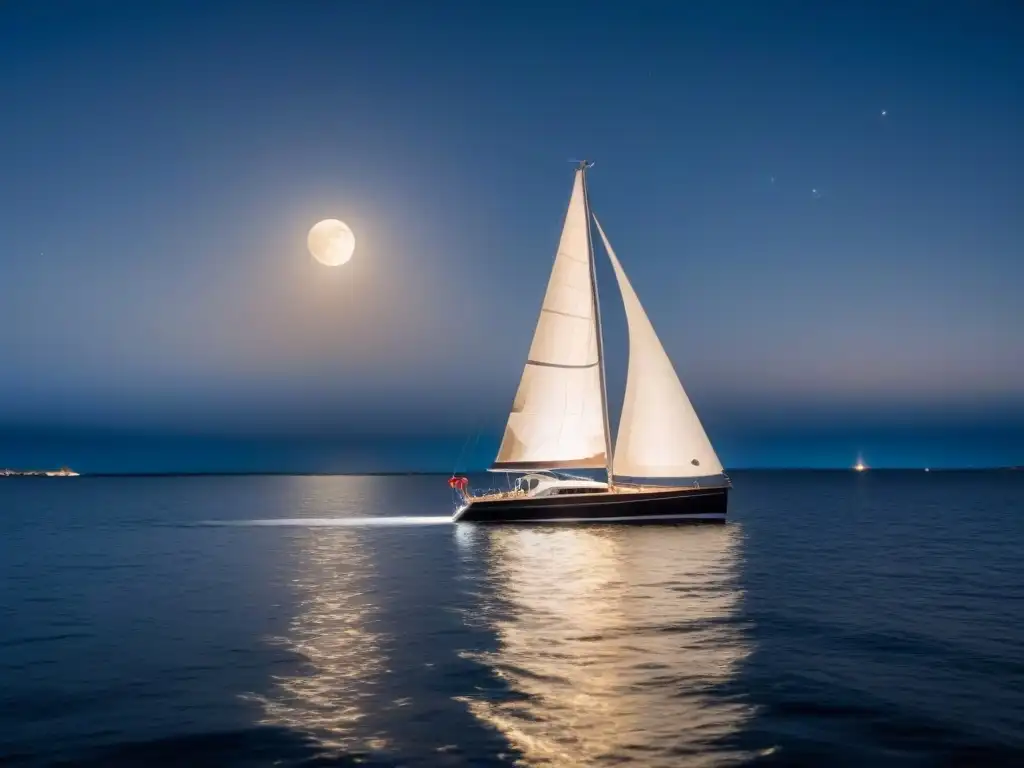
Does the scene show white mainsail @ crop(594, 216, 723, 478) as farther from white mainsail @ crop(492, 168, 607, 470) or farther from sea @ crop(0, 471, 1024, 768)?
sea @ crop(0, 471, 1024, 768)

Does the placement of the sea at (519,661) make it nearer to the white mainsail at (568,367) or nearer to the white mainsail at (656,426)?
the white mainsail at (656,426)

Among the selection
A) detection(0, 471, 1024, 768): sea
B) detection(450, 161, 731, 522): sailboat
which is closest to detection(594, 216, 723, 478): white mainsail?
detection(450, 161, 731, 522): sailboat

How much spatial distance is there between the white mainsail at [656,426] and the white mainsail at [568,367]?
179 cm

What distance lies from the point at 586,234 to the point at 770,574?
25.2 meters

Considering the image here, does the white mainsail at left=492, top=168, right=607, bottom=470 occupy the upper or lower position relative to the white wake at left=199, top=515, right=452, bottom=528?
upper

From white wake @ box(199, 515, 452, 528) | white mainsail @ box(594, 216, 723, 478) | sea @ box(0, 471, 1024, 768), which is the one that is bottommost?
white wake @ box(199, 515, 452, 528)

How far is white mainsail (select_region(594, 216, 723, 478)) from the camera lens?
49.5m

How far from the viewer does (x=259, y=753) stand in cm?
1227

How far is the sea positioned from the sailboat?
9169 millimetres

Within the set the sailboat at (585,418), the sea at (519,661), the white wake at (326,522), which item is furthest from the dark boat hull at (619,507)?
the white wake at (326,522)

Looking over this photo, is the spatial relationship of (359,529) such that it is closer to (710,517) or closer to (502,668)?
(710,517)

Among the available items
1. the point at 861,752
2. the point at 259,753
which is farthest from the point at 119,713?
the point at 861,752

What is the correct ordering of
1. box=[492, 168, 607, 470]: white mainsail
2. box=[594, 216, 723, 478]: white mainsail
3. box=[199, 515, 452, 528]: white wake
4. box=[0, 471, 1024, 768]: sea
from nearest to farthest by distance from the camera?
box=[0, 471, 1024, 768]: sea, box=[594, 216, 723, 478]: white mainsail, box=[492, 168, 607, 470]: white mainsail, box=[199, 515, 452, 528]: white wake

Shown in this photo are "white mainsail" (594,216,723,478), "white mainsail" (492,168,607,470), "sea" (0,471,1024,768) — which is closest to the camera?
"sea" (0,471,1024,768)
